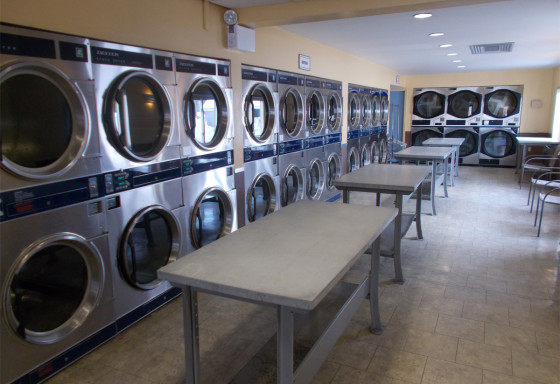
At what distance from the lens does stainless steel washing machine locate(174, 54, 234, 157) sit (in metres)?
3.41

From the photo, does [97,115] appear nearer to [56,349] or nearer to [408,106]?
[56,349]

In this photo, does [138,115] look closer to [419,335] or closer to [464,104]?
[419,335]

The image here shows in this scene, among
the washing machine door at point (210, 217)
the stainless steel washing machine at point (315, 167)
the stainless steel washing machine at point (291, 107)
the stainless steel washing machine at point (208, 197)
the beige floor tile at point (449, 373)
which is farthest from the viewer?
the stainless steel washing machine at point (315, 167)

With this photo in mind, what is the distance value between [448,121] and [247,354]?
1059cm

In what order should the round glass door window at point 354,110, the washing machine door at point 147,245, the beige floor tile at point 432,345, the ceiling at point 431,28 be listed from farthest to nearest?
1. the round glass door window at point 354,110
2. the ceiling at point 431,28
3. the washing machine door at point 147,245
4. the beige floor tile at point 432,345

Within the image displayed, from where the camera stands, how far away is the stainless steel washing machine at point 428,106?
1159 centimetres

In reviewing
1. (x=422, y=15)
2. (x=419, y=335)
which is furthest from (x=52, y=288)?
(x=422, y=15)

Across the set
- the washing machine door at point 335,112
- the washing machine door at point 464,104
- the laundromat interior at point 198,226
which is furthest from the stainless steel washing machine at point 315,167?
the washing machine door at point 464,104

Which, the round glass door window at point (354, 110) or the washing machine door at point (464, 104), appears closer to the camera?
the round glass door window at point (354, 110)

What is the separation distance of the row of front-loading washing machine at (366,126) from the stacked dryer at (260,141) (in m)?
3.06

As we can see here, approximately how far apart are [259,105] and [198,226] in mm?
1761

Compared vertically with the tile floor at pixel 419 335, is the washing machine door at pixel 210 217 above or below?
above

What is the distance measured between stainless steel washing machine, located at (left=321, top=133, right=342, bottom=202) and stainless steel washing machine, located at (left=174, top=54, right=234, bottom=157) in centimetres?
293

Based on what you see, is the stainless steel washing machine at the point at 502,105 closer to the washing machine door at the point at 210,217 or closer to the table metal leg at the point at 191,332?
the washing machine door at the point at 210,217
